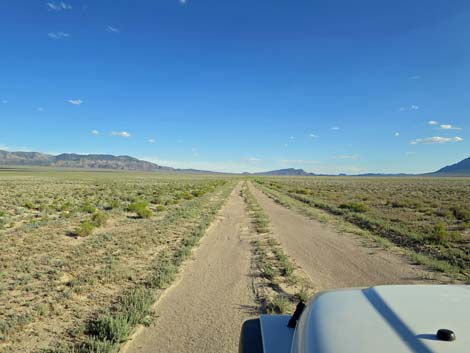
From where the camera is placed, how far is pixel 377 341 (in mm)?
1435

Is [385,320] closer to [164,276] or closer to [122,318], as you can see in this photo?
[122,318]

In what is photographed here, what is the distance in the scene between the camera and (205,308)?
506 cm

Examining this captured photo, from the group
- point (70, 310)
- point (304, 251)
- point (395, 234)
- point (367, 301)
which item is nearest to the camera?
point (367, 301)

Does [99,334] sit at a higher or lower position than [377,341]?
lower

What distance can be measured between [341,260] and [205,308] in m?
4.57

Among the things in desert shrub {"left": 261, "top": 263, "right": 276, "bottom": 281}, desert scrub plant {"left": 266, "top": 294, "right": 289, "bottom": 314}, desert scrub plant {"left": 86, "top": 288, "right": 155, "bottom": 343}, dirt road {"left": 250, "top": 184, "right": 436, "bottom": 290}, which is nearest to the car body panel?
desert scrub plant {"left": 266, "top": 294, "right": 289, "bottom": 314}

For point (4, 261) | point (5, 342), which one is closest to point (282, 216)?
point (4, 261)

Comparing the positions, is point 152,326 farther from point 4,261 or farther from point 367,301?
point 4,261

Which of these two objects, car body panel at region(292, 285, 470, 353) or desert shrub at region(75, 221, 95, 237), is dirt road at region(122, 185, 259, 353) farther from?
desert shrub at region(75, 221, 95, 237)

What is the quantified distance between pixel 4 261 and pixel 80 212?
9.40 meters

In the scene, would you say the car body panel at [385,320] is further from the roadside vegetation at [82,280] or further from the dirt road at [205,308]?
the roadside vegetation at [82,280]

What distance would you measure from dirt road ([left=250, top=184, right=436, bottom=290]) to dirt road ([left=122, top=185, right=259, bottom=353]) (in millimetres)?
1686

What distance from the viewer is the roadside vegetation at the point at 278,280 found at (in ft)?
16.8

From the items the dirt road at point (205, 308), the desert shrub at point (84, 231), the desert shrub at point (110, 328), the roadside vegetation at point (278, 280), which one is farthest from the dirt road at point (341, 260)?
the desert shrub at point (84, 231)
